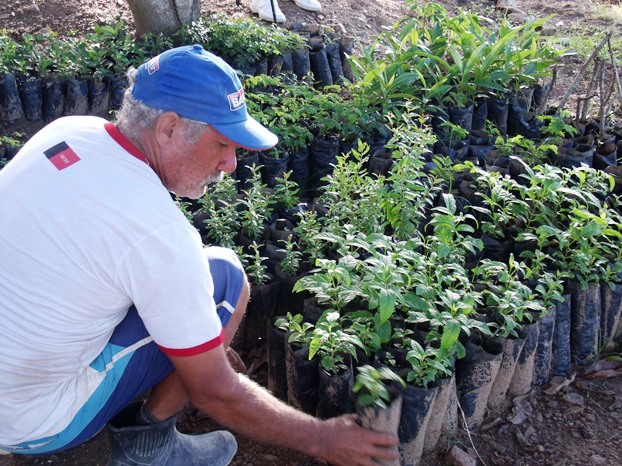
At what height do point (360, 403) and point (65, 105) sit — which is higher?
point (360, 403)

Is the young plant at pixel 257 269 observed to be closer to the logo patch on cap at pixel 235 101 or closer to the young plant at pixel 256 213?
the young plant at pixel 256 213

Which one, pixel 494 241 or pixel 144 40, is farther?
pixel 144 40

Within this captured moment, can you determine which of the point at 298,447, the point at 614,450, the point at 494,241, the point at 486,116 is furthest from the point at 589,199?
the point at 298,447

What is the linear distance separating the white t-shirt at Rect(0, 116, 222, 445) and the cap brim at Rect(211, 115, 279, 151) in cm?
27

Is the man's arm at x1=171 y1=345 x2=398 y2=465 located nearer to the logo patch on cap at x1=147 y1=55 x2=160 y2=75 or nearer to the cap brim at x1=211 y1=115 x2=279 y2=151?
the cap brim at x1=211 y1=115 x2=279 y2=151

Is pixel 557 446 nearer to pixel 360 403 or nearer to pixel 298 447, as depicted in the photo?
pixel 360 403

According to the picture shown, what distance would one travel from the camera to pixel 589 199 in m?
3.52

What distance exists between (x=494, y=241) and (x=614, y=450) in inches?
44.9

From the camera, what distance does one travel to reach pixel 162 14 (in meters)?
5.83

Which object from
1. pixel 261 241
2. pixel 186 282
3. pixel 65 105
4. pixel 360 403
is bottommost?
pixel 65 105

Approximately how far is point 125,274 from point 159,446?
0.88m

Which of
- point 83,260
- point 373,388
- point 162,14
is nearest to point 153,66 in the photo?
point 83,260

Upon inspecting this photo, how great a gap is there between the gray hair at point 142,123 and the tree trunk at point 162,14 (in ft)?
13.6

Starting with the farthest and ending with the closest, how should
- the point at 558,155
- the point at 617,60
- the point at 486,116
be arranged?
1. the point at 617,60
2. the point at 486,116
3. the point at 558,155
